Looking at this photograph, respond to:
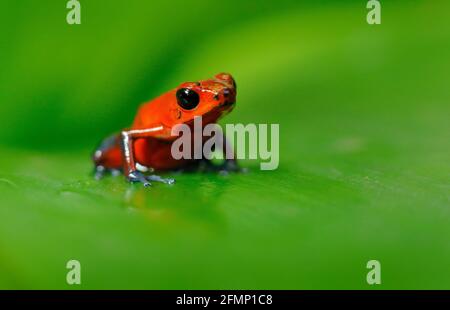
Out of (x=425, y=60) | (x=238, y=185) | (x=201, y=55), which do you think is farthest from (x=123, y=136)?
(x=425, y=60)

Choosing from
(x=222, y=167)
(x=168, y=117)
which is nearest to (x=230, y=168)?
(x=222, y=167)

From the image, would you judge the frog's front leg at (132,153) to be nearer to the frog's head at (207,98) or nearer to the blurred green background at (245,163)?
the blurred green background at (245,163)

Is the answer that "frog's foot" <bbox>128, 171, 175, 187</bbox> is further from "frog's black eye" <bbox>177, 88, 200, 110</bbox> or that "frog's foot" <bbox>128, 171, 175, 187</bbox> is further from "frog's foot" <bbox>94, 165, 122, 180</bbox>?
"frog's black eye" <bbox>177, 88, 200, 110</bbox>

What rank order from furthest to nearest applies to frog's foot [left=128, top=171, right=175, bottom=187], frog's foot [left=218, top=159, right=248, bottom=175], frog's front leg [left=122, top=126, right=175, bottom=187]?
frog's foot [left=218, top=159, right=248, bottom=175] < frog's front leg [left=122, top=126, right=175, bottom=187] < frog's foot [left=128, top=171, right=175, bottom=187]

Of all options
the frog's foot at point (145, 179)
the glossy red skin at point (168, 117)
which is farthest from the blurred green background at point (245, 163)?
the glossy red skin at point (168, 117)

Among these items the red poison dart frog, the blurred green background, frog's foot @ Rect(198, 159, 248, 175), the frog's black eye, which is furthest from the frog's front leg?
frog's foot @ Rect(198, 159, 248, 175)
